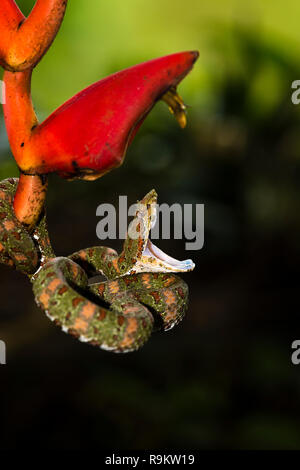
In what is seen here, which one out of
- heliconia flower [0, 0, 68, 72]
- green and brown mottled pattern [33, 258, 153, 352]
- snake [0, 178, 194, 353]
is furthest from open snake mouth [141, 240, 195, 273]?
heliconia flower [0, 0, 68, 72]

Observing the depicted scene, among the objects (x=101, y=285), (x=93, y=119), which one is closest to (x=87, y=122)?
(x=93, y=119)

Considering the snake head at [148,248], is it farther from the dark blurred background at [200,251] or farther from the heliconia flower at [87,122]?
the dark blurred background at [200,251]

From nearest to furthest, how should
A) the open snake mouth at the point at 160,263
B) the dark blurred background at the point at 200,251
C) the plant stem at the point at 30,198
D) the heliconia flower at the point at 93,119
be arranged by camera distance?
the heliconia flower at the point at 93,119 < the plant stem at the point at 30,198 < the open snake mouth at the point at 160,263 < the dark blurred background at the point at 200,251

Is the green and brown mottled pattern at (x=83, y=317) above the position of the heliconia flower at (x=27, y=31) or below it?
below

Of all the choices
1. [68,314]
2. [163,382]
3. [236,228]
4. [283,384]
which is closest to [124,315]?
[68,314]

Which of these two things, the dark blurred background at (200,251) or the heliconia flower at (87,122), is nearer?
the heliconia flower at (87,122)

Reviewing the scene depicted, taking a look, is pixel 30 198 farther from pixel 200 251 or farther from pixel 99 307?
pixel 200 251

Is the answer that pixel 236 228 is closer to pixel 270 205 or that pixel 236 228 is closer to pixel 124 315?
pixel 270 205

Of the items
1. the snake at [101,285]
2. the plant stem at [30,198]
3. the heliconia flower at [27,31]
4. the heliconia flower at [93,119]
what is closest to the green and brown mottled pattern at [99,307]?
the snake at [101,285]
